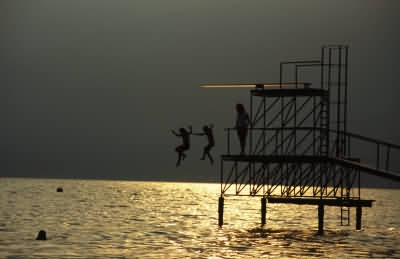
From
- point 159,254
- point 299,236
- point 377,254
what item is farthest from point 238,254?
point 299,236

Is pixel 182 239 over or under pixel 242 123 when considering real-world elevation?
under

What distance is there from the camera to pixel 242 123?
52.8m

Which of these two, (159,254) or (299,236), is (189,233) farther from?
(159,254)

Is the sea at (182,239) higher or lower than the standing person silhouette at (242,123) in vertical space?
lower

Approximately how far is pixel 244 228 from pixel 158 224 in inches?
329

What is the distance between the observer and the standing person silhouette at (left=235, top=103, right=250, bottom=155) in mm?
52750

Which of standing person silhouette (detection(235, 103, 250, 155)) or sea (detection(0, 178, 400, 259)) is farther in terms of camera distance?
standing person silhouette (detection(235, 103, 250, 155))

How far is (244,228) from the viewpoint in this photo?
6481 centimetres

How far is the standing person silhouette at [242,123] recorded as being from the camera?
5275 cm

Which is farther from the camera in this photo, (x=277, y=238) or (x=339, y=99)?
(x=277, y=238)

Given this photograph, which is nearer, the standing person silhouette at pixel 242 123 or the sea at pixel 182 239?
the sea at pixel 182 239

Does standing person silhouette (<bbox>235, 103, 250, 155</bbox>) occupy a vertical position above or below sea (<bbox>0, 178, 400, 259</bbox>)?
above

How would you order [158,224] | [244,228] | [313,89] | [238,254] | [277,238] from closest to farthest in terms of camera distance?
1. [238,254]
2. [313,89]
3. [277,238]
4. [244,228]
5. [158,224]

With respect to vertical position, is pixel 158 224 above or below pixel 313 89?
below
